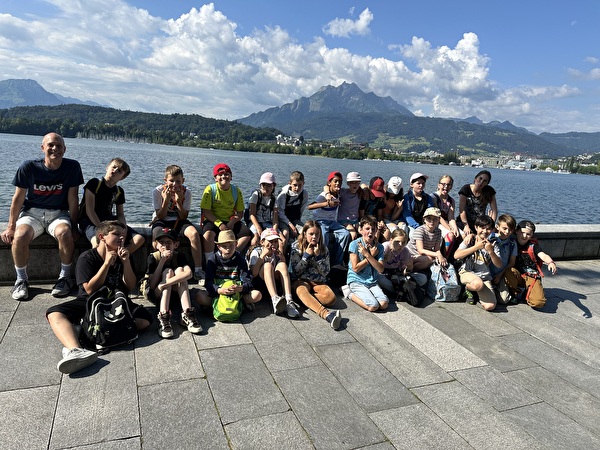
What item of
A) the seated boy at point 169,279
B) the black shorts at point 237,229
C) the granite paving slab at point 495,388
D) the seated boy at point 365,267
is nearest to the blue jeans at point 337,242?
the seated boy at point 365,267

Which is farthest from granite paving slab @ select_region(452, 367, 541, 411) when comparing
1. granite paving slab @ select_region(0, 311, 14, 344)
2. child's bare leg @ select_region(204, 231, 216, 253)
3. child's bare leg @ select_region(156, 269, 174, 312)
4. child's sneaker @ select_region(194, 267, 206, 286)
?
granite paving slab @ select_region(0, 311, 14, 344)

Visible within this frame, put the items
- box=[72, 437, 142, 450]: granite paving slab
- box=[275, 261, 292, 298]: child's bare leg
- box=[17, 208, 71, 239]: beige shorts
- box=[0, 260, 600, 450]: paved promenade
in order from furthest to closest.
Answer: box=[275, 261, 292, 298]: child's bare leg → box=[17, 208, 71, 239]: beige shorts → box=[0, 260, 600, 450]: paved promenade → box=[72, 437, 142, 450]: granite paving slab

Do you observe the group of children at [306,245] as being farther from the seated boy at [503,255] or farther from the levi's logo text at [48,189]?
the levi's logo text at [48,189]

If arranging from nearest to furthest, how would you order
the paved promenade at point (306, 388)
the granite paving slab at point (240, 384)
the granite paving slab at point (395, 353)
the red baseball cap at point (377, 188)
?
the paved promenade at point (306, 388) < the granite paving slab at point (240, 384) < the granite paving slab at point (395, 353) < the red baseball cap at point (377, 188)

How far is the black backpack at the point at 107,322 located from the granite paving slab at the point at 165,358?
18 centimetres

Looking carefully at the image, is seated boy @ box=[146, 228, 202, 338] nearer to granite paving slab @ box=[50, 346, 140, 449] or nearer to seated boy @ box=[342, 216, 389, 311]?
granite paving slab @ box=[50, 346, 140, 449]

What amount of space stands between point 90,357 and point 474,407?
3.25 meters

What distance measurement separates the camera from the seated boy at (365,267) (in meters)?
5.33

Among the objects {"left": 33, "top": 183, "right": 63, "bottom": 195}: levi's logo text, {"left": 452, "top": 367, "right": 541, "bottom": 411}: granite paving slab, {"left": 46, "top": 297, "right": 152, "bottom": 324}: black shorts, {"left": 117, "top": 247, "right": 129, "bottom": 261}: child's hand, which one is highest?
{"left": 33, "top": 183, "right": 63, "bottom": 195}: levi's logo text

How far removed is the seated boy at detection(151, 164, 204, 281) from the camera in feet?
17.7

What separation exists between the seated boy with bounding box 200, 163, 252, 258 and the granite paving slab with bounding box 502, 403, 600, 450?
391cm

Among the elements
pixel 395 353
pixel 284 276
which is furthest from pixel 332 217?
pixel 395 353

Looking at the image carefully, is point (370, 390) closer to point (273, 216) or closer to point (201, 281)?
point (201, 281)

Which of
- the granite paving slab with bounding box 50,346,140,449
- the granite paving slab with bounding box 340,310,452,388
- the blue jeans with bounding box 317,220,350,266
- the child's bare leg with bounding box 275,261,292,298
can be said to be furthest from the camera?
the blue jeans with bounding box 317,220,350,266
